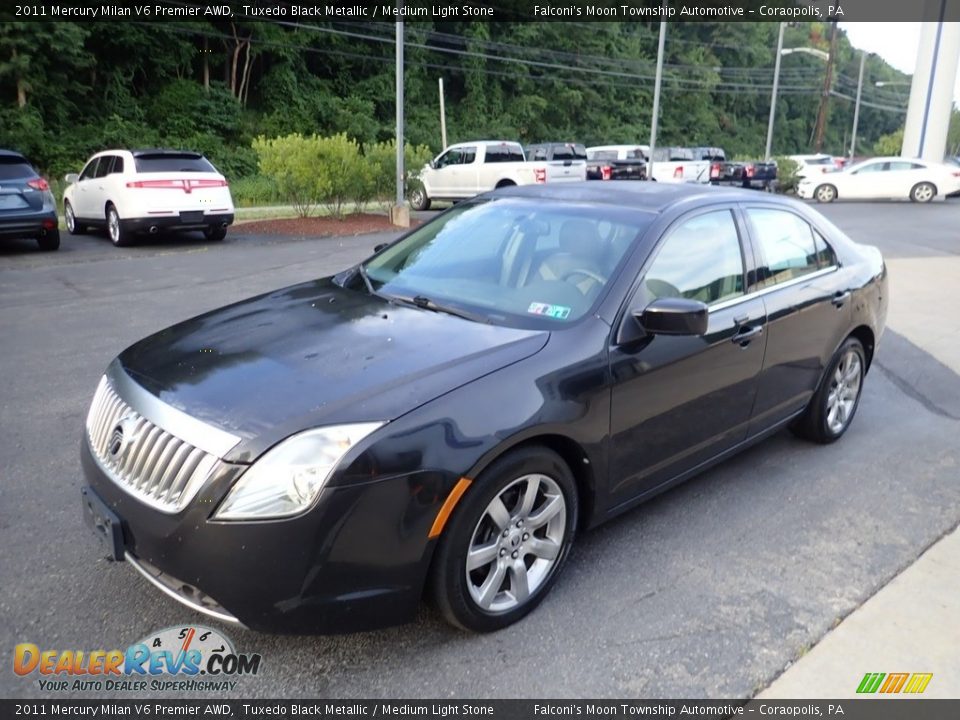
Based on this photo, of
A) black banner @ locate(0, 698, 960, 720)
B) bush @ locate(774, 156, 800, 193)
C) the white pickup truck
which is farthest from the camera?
bush @ locate(774, 156, 800, 193)

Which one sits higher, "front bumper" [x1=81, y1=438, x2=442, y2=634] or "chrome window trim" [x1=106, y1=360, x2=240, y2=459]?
"chrome window trim" [x1=106, y1=360, x2=240, y2=459]

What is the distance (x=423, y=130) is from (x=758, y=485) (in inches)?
1614

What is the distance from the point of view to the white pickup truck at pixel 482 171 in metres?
21.5

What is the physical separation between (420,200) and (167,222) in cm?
1158

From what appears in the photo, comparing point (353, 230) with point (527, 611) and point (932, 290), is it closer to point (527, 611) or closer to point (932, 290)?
point (932, 290)

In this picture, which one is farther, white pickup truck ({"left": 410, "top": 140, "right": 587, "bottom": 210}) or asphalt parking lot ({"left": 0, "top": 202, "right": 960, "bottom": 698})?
white pickup truck ({"left": 410, "top": 140, "right": 587, "bottom": 210})

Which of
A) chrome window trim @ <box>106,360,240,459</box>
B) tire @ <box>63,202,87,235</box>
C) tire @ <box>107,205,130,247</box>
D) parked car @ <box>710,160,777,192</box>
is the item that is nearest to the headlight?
chrome window trim @ <box>106,360,240,459</box>

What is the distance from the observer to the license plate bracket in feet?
8.69

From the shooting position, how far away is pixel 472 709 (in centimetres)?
253

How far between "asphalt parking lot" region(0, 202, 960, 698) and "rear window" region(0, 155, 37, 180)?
7037 millimetres

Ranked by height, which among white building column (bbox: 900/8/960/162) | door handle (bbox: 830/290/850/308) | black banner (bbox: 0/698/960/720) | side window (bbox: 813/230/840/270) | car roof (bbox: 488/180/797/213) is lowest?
black banner (bbox: 0/698/960/720)

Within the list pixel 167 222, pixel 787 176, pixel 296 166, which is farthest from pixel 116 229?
pixel 787 176

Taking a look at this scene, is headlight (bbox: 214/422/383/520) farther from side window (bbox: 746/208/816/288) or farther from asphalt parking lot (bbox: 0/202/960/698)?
side window (bbox: 746/208/816/288)

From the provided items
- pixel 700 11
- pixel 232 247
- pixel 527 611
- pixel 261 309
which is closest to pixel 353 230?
pixel 232 247
